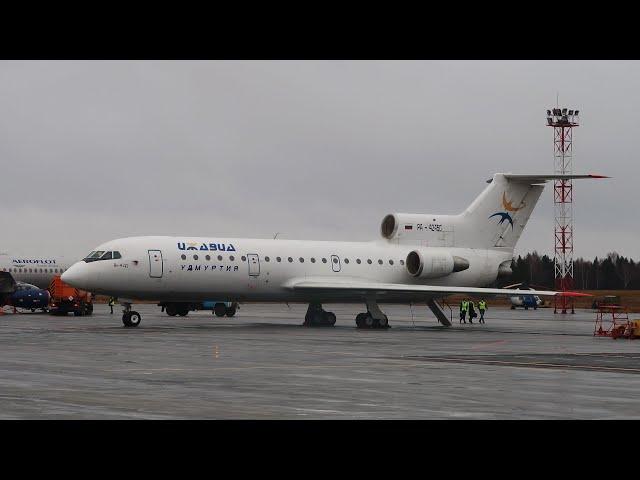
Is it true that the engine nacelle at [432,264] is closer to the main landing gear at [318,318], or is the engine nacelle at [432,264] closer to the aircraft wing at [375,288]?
the aircraft wing at [375,288]

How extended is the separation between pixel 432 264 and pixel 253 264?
358 inches

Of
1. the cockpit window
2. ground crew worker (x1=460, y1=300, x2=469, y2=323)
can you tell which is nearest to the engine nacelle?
ground crew worker (x1=460, y1=300, x2=469, y2=323)

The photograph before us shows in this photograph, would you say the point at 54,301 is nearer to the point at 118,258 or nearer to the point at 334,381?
the point at 118,258

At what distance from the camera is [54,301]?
65.7m

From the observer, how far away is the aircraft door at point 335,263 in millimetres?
50094

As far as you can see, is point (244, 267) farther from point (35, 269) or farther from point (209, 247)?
point (35, 269)

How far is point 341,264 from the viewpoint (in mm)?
50281

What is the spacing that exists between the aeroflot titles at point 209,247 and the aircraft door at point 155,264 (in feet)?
3.86

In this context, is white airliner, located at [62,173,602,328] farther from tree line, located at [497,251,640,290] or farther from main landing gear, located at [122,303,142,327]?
tree line, located at [497,251,640,290]

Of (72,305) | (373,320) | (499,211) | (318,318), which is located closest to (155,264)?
(318,318)

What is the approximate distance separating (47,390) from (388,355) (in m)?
12.3

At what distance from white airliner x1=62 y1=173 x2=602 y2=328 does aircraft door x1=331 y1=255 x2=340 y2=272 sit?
0.06 meters
